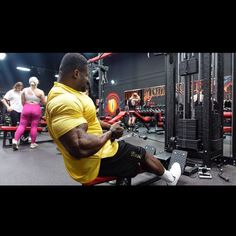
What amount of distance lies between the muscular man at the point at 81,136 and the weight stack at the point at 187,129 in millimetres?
1272

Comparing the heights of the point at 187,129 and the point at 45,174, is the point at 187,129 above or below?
above

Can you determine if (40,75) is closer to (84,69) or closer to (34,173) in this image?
(34,173)

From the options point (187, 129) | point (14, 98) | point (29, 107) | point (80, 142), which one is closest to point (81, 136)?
point (80, 142)

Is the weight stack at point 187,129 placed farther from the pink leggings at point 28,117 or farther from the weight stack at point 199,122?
the pink leggings at point 28,117

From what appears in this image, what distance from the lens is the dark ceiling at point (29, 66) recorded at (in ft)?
Answer: 32.4

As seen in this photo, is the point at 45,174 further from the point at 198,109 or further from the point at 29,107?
the point at 198,109

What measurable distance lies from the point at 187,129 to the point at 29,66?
11399mm

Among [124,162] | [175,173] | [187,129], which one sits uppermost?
[187,129]

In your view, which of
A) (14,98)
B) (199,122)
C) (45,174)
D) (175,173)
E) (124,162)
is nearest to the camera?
(124,162)

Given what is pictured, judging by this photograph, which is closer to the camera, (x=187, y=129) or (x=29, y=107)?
(x=187, y=129)

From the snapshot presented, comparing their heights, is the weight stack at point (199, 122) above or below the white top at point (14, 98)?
below

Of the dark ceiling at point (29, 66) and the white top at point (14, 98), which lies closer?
the white top at point (14, 98)

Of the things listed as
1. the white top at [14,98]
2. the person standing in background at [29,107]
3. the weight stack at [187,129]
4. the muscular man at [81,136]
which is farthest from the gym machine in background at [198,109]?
the white top at [14,98]

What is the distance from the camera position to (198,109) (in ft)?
8.07
